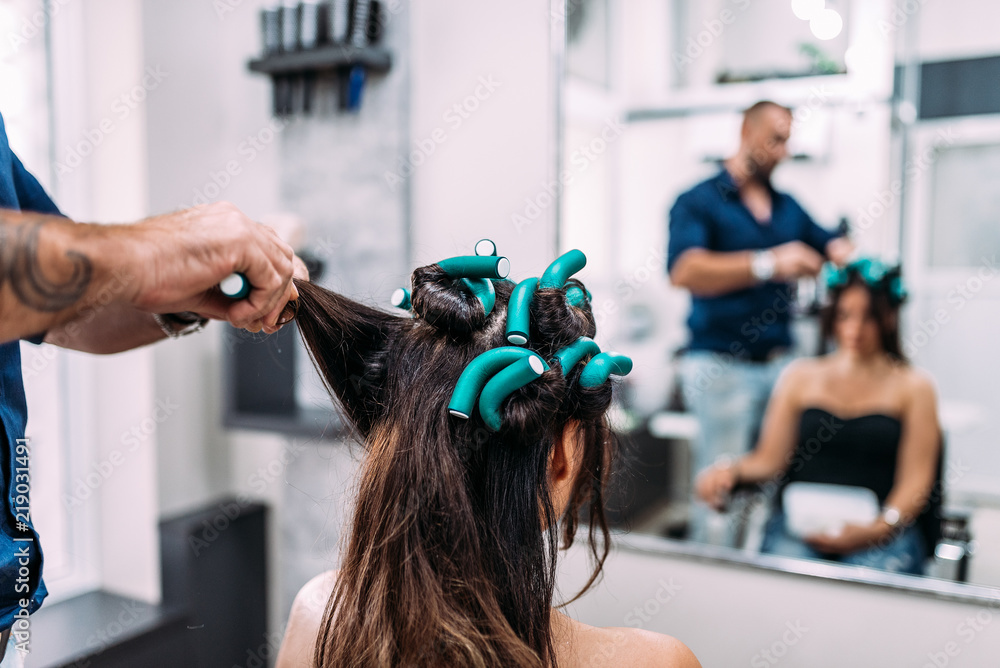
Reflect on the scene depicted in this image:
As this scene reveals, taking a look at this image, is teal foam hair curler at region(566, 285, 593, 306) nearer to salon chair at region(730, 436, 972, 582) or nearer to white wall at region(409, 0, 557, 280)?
white wall at region(409, 0, 557, 280)

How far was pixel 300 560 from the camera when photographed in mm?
2004

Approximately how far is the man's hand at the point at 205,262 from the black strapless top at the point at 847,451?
1.11 metres

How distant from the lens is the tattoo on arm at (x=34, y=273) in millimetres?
586

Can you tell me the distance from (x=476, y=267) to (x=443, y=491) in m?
0.25

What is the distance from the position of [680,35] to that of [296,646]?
4.32 feet

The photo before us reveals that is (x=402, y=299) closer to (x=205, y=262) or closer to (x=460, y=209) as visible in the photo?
(x=205, y=262)

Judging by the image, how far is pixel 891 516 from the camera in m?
1.36

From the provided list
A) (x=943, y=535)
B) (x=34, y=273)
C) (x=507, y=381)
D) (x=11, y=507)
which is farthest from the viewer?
(x=943, y=535)

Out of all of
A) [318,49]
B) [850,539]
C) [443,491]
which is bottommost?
[850,539]

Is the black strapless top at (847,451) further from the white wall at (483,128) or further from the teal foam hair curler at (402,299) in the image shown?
the teal foam hair curler at (402,299)

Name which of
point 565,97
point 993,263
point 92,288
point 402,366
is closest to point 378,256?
point 565,97

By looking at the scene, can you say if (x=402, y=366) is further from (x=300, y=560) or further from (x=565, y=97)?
(x=300, y=560)

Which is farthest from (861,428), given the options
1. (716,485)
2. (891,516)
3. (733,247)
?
(733,247)

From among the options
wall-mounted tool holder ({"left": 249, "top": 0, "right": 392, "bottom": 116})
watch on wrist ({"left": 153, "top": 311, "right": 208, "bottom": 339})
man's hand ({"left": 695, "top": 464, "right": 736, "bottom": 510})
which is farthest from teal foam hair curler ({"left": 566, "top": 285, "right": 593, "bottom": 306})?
wall-mounted tool holder ({"left": 249, "top": 0, "right": 392, "bottom": 116})
